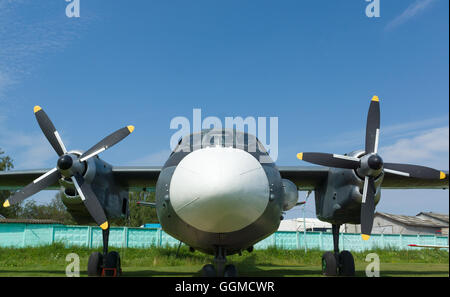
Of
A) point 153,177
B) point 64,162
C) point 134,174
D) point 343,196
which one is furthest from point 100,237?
point 343,196

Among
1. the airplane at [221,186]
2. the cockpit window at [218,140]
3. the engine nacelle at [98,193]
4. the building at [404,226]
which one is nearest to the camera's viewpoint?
the airplane at [221,186]

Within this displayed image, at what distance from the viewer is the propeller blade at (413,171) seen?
966 cm

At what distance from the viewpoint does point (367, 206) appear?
9141 millimetres

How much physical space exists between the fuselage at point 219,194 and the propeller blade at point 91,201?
3.12 m

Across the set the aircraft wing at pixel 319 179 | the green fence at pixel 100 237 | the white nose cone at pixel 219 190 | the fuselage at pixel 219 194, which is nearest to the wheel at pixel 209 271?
the fuselage at pixel 219 194

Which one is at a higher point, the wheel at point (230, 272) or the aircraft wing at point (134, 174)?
the aircraft wing at point (134, 174)

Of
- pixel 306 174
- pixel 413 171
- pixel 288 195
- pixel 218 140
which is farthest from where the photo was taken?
pixel 306 174

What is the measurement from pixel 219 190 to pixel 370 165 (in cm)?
514

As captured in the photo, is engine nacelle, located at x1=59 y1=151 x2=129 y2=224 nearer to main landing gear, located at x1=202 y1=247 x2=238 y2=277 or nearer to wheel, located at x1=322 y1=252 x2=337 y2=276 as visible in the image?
main landing gear, located at x1=202 y1=247 x2=238 y2=277

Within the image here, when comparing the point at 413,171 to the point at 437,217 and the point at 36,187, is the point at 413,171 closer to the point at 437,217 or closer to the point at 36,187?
the point at 36,187

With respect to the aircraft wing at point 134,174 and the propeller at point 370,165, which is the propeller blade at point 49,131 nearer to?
the aircraft wing at point 134,174

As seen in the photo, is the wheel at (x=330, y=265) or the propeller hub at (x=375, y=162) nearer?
the propeller hub at (x=375, y=162)

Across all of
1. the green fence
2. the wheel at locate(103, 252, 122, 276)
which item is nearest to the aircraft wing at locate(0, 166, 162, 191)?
the wheel at locate(103, 252, 122, 276)
